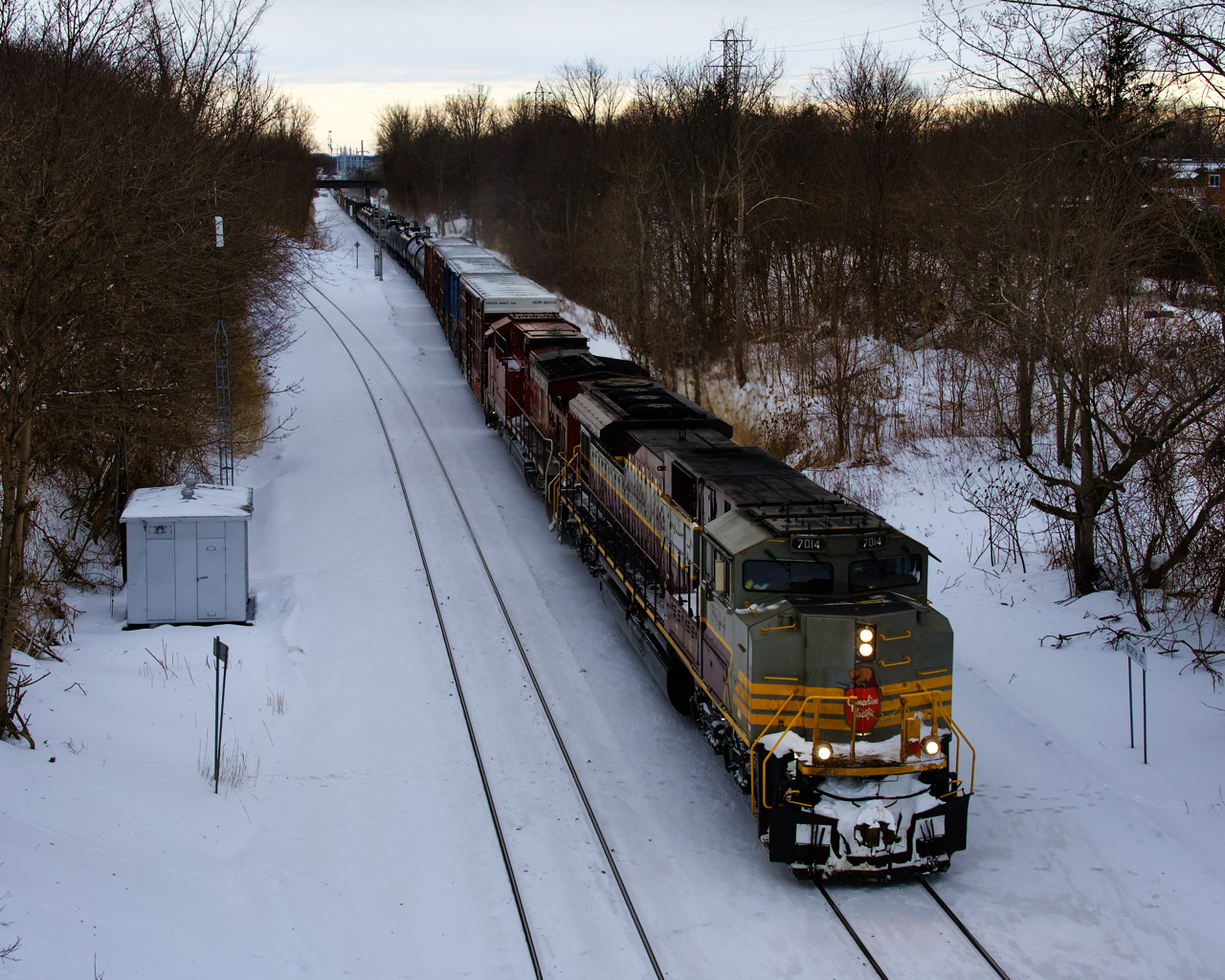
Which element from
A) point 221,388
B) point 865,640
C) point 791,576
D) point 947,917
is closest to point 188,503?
point 221,388

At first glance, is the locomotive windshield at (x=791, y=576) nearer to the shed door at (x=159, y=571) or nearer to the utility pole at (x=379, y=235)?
the shed door at (x=159, y=571)

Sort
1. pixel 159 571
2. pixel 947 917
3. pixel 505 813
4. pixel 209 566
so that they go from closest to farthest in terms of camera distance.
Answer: pixel 947 917
pixel 505 813
pixel 159 571
pixel 209 566

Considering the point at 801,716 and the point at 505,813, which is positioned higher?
the point at 801,716

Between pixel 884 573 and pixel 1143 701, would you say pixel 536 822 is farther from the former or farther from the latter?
pixel 1143 701

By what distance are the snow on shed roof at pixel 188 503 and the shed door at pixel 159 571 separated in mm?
229

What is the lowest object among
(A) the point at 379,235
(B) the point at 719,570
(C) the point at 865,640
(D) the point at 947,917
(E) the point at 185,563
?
(D) the point at 947,917

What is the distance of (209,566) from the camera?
1606 centimetres

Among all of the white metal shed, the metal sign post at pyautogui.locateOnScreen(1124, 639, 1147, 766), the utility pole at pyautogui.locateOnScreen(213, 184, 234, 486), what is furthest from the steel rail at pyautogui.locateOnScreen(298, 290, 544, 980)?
the metal sign post at pyautogui.locateOnScreen(1124, 639, 1147, 766)

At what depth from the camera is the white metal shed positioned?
15781 millimetres

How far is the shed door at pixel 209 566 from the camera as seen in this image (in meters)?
16.0

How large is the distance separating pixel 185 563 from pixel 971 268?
18.3 m

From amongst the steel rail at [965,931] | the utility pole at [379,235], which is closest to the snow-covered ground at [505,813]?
the steel rail at [965,931]

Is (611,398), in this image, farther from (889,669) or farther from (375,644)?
(889,669)

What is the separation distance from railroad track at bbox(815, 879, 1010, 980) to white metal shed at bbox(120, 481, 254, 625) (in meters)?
10.3
